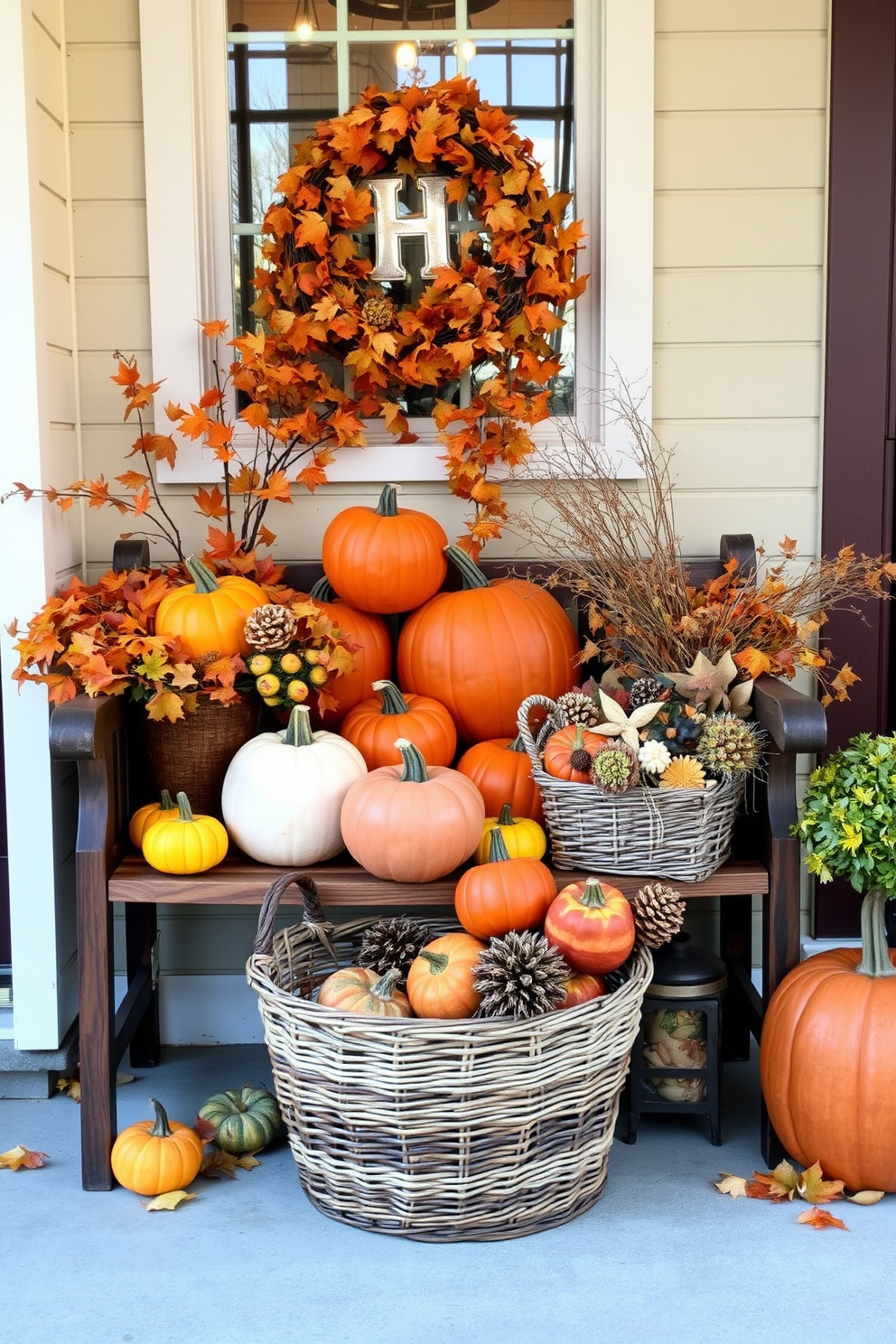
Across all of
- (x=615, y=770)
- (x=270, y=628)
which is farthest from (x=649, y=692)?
(x=270, y=628)

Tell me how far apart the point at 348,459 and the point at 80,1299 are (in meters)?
1.73

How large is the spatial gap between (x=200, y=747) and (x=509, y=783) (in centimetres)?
61

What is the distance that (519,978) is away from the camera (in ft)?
6.49

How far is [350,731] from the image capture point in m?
2.55

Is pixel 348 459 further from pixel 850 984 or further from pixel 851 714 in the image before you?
pixel 850 984

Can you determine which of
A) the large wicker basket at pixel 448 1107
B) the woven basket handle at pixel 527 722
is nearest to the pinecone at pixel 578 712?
the woven basket handle at pixel 527 722

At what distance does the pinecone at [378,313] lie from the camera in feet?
8.85

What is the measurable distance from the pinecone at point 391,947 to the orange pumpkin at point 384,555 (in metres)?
0.71

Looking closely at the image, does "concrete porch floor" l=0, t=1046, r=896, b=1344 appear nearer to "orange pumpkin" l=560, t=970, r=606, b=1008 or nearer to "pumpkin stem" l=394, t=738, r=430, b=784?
"orange pumpkin" l=560, t=970, r=606, b=1008

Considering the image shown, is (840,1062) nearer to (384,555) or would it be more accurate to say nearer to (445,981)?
(445,981)

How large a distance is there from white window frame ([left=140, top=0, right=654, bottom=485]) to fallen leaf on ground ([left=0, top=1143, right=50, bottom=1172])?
1429 mm

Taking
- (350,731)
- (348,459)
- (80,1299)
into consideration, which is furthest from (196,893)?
(348,459)

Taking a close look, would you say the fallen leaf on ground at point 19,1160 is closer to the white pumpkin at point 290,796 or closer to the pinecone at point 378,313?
the white pumpkin at point 290,796

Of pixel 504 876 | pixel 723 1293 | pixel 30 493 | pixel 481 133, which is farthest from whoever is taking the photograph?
pixel 481 133
